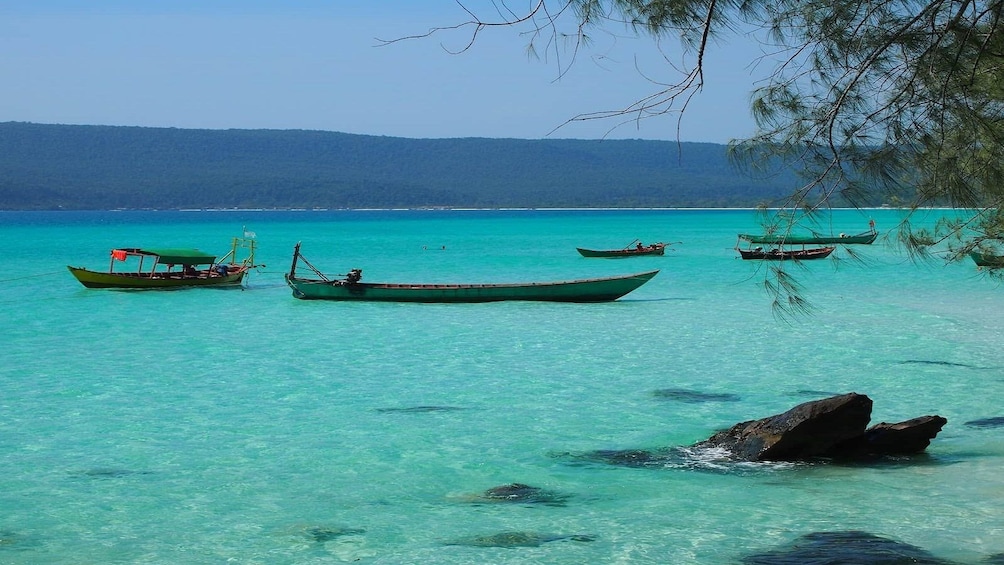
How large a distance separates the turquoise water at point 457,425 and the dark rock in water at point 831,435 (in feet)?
0.97

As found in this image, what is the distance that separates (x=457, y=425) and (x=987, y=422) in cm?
520

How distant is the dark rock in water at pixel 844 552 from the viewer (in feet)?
21.5

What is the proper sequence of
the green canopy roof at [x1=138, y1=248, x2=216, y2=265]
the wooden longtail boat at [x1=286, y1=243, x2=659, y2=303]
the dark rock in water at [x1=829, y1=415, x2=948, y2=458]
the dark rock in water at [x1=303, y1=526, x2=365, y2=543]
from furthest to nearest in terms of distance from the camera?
1. the green canopy roof at [x1=138, y1=248, x2=216, y2=265]
2. the wooden longtail boat at [x1=286, y1=243, x2=659, y2=303]
3. the dark rock in water at [x1=829, y1=415, x2=948, y2=458]
4. the dark rock in water at [x1=303, y1=526, x2=365, y2=543]

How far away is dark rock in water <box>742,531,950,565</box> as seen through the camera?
258 inches

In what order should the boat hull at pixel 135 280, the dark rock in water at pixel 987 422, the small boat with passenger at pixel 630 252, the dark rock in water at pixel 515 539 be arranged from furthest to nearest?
the small boat with passenger at pixel 630 252 < the boat hull at pixel 135 280 < the dark rock in water at pixel 987 422 < the dark rock in water at pixel 515 539

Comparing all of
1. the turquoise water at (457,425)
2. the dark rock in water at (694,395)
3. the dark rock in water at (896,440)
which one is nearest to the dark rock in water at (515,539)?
the turquoise water at (457,425)

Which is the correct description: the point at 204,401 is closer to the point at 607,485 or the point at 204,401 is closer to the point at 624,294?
the point at 607,485

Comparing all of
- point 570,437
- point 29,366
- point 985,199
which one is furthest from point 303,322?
point 985,199

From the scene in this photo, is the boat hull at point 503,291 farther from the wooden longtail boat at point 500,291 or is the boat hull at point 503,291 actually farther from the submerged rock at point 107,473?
the submerged rock at point 107,473

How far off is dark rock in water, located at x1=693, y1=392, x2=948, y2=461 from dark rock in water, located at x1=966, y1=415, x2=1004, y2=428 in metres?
1.60

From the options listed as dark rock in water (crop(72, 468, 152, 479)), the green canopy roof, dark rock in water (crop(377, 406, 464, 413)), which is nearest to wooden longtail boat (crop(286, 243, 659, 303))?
the green canopy roof

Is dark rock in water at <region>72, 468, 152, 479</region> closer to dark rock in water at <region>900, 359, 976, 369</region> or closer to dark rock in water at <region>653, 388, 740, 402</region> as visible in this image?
dark rock in water at <region>653, 388, 740, 402</region>

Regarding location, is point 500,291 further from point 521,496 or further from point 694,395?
point 521,496

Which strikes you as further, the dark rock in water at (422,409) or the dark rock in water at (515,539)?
the dark rock in water at (422,409)
